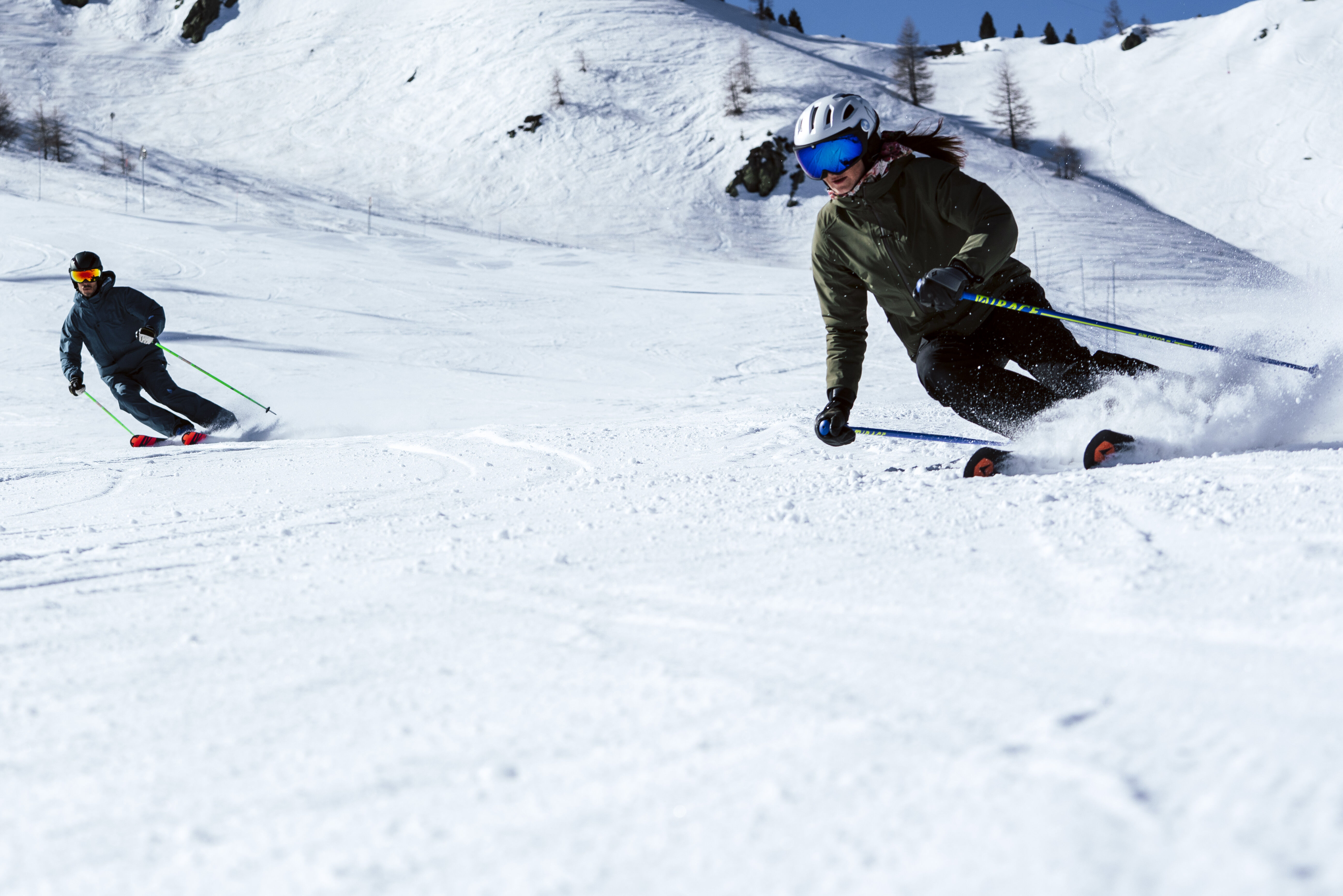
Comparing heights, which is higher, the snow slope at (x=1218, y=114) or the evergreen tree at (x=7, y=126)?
the snow slope at (x=1218, y=114)

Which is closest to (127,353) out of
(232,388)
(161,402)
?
(161,402)

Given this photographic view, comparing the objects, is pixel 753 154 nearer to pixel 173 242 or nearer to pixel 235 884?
pixel 173 242

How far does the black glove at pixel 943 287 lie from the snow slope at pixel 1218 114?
88.8 ft

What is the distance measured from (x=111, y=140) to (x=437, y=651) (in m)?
44.6

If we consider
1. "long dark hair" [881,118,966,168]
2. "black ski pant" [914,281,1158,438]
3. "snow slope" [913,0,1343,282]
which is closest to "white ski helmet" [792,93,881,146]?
"long dark hair" [881,118,966,168]

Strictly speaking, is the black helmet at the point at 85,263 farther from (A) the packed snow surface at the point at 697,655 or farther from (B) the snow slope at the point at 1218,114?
(B) the snow slope at the point at 1218,114

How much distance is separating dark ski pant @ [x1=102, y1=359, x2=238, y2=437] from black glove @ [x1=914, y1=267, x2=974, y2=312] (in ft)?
21.3

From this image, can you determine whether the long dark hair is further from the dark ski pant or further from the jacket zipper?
the dark ski pant

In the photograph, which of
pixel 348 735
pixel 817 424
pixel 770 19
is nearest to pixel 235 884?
pixel 348 735

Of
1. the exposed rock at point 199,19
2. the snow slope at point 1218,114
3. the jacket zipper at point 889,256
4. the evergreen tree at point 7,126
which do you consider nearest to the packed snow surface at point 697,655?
the jacket zipper at point 889,256

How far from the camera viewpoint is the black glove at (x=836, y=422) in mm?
3676

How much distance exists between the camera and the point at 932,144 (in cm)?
355

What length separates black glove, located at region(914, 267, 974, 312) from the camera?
10.1ft

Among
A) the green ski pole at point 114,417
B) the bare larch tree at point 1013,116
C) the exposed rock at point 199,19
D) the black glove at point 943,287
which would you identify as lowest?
the green ski pole at point 114,417
